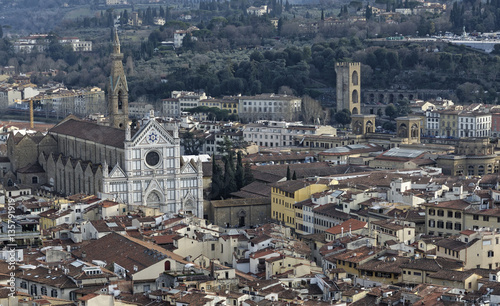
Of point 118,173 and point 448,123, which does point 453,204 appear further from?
point 448,123

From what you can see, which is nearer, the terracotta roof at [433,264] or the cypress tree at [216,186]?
the terracotta roof at [433,264]

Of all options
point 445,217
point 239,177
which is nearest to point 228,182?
point 239,177

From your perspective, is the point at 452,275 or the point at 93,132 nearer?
the point at 452,275

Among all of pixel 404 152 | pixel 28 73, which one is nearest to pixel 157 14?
pixel 28 73

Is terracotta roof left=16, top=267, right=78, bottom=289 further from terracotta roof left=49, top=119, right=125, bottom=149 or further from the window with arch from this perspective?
the window with arch

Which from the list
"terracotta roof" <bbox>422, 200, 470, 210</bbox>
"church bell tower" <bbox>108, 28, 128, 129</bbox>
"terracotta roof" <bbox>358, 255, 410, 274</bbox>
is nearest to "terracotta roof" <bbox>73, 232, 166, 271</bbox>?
"terracotta roof" <bbox>358, 255, 410, 274</bbox>

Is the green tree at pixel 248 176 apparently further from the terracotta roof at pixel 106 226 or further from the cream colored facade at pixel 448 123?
the cream colored facade at pixel 448 123

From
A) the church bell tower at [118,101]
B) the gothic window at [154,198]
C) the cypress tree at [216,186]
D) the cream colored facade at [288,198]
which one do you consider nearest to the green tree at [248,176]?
the cypress tree at [216,186]
